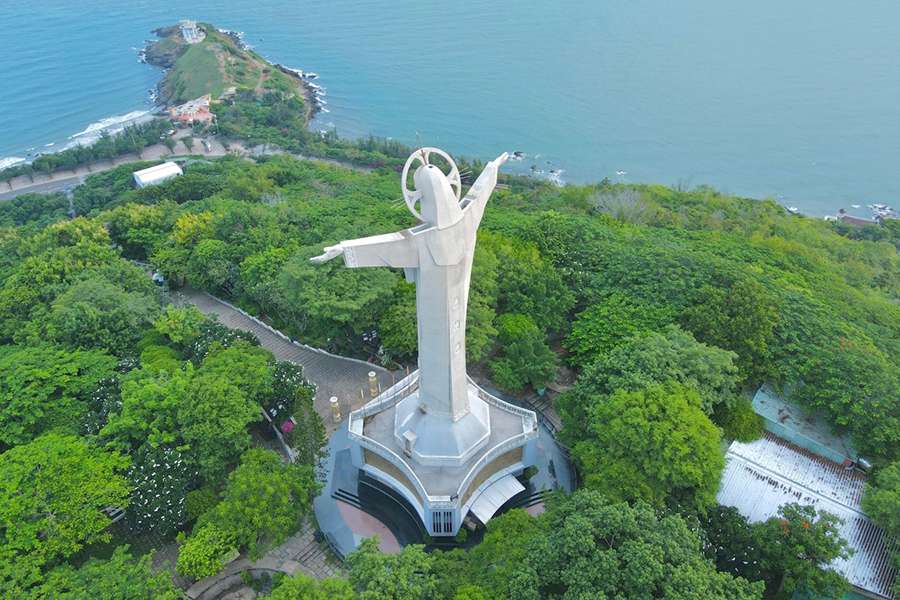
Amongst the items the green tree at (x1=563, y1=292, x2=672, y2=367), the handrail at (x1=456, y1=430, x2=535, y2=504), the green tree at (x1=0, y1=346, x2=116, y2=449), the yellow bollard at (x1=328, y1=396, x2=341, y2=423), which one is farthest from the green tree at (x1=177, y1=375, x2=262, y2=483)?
the green tree at (x1=563, y1=292, x2=672, y2=367)

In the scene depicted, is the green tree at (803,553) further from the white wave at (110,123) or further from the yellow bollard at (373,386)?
the white wave at (110,123)

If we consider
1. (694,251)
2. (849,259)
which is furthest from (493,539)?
(849,259)

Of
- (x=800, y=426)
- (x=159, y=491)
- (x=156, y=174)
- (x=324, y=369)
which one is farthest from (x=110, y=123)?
(x=800, y=426)

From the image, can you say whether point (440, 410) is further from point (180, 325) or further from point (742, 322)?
point (180, 325)

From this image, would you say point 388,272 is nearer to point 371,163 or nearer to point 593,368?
point 593,368

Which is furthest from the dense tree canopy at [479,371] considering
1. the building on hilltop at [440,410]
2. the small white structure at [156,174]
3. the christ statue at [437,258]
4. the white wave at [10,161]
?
the white wave at [10,161]

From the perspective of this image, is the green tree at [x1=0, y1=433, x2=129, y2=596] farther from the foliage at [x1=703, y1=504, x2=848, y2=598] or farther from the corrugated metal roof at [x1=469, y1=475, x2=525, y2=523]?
the foliage at [x1=703, y1=504, x2=848, y2=598]
